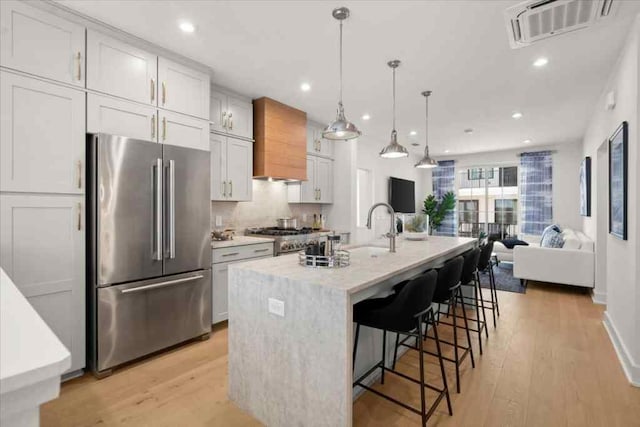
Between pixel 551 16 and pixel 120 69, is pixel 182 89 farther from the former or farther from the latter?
pixel 551 16

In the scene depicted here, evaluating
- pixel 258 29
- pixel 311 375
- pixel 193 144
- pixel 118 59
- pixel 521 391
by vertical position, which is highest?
pixel 258 29

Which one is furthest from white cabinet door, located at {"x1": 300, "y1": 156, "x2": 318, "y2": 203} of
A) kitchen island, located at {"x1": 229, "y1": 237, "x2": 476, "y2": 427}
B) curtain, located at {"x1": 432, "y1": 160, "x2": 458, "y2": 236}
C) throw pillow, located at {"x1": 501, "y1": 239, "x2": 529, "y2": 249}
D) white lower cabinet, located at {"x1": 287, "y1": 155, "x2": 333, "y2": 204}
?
curtain, located at {"x1": 432, "y1": 160, "x2": 458, "y2": 236}

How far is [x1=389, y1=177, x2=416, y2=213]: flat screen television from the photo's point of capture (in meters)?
7.44

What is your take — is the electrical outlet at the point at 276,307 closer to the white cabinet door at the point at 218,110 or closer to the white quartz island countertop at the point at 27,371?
the white quartz island countertop at the point at 27,371

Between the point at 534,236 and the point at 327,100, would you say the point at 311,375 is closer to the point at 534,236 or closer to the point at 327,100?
the point at 327,100

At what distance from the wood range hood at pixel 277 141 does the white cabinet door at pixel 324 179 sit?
2.05 ft

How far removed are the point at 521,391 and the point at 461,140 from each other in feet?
17.9

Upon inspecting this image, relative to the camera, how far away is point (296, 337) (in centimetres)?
171

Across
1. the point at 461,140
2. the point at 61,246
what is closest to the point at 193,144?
the point at 61,246

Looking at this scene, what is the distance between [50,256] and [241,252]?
1.66 m

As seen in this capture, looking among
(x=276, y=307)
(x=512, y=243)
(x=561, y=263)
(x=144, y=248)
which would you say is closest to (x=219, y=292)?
(x=144, y=248)

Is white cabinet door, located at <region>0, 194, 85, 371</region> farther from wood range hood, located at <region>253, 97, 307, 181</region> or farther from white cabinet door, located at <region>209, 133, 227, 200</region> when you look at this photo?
wood range hood, located at <region>253, 97, 307, 181</region>

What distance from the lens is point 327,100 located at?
13.8ft

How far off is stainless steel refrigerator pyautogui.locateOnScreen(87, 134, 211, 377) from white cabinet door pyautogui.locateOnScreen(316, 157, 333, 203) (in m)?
2.33
